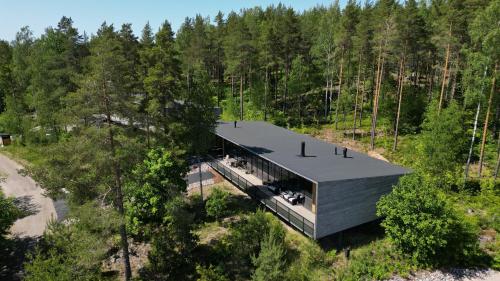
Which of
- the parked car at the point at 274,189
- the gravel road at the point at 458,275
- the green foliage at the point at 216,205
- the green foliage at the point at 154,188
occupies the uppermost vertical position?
the green foliage at the point at 154,188

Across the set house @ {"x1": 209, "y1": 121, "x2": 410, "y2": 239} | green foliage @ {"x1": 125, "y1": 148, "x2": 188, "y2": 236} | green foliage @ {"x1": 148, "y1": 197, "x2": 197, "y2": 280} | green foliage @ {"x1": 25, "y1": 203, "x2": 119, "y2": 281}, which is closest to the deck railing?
house @ {"x1": 209, "y1": 121, "x2": 410, "y2": 239}

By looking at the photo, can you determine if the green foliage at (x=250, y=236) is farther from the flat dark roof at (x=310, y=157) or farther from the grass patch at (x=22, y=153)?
the grass patch at (x=22, y=153)

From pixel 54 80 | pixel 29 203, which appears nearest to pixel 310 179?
pixel 29 203

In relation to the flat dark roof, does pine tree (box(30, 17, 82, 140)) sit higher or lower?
higher

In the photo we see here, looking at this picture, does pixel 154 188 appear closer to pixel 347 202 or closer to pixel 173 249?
pixel 173 249

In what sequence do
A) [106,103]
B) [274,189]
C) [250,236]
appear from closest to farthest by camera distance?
[106,103], [250,236], [274,189]

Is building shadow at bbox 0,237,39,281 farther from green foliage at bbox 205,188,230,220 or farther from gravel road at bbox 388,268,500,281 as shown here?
gravel road at bbox 388,268,500,281

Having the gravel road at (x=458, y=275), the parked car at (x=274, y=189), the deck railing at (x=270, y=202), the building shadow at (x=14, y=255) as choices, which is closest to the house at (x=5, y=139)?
→ the building shadow at (x=14, y=255)
